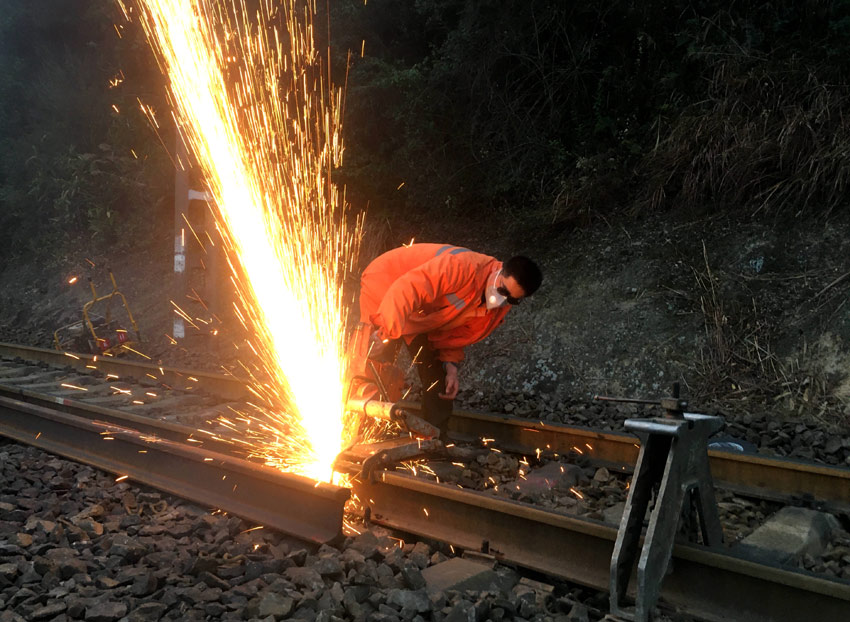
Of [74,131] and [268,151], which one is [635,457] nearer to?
[268,151]

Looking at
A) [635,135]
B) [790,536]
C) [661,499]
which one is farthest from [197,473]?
[635,135]

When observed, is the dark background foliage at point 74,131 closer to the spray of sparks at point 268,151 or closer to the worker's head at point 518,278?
the spray of sparks at point 268,151

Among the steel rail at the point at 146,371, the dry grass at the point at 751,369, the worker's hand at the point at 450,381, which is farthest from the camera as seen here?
the steel rail at the point at 146,371

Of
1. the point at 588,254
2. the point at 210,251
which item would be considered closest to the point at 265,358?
the point at 210,251

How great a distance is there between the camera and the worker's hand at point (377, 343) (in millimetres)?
4562

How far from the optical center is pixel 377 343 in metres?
4.60

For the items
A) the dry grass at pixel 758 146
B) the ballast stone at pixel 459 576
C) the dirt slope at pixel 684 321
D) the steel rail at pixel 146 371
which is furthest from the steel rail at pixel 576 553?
the dry grass at pixel 758 146

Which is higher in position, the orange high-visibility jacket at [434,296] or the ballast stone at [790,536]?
the orange high-visibility jacket at [434,296]

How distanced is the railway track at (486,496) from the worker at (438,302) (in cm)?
54

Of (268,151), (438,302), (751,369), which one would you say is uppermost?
(268,151)

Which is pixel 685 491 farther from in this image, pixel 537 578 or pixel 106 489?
pixel 106 489

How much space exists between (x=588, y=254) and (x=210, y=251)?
18.4 feet

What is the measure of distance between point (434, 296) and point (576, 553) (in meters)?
1.87

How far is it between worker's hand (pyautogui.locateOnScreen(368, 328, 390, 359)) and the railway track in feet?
2.81
